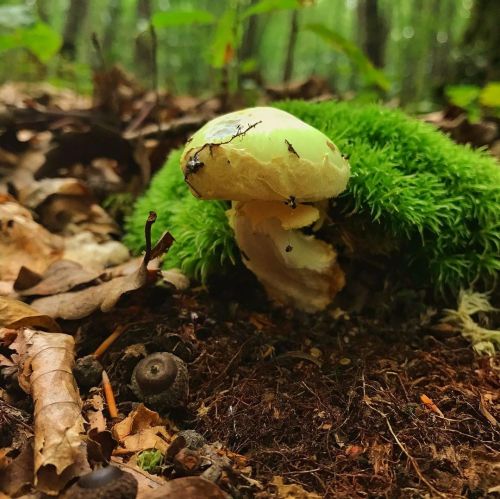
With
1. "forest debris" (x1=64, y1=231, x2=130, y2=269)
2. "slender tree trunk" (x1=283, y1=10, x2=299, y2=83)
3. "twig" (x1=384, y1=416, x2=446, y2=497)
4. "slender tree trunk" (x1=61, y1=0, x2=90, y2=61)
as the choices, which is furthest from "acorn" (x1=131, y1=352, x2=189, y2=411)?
"slender tree trunk" (x1=61, y1=0, x2=90, y2=61)

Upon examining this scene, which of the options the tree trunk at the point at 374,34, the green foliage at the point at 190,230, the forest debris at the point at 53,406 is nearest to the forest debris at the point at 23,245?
the green foliage at the point at 190,230

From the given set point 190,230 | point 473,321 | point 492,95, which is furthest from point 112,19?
point 473,321

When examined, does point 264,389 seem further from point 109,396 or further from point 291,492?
point 109,396

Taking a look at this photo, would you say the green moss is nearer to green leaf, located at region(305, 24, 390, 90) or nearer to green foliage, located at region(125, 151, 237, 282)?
green foliage, located at region(125, 151, 237, 282)

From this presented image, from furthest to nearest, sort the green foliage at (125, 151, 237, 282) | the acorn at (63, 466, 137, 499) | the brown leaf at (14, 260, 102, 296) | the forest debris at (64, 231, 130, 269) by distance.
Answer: the forest debris at (64, 231, 130, 269), the green foliage at (125, 151, 237, 282), the brown leaf at (14, 260, 102, 296), the acorn at (63, 466, 137, 499)

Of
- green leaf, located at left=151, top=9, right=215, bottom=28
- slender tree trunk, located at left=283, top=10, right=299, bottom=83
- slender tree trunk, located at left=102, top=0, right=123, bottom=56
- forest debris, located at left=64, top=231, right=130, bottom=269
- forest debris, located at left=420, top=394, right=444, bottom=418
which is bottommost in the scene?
slender tree trunk, located at left=102, top=0, right=123, bottom=56

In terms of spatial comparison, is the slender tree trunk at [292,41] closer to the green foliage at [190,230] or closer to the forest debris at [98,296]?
the green foliage at [190,230]
